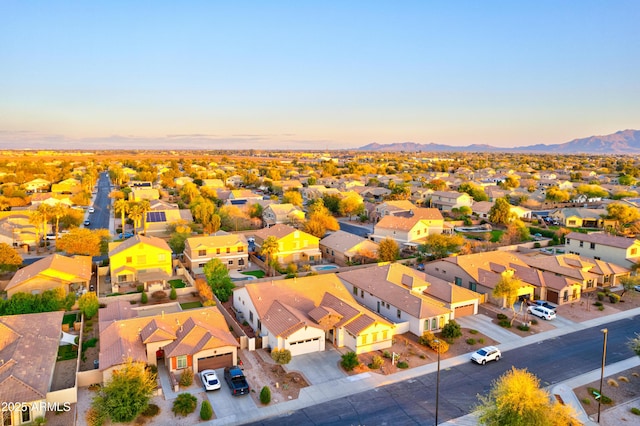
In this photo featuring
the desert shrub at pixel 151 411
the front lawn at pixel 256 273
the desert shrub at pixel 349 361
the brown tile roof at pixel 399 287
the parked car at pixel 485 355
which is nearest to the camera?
the desert shrub at pixel 151 411

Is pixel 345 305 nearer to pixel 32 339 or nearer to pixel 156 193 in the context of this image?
pixel 32 339

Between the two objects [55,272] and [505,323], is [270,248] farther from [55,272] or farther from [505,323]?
[505,323]

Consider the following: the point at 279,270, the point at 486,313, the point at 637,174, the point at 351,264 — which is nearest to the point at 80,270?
the point at 279,270

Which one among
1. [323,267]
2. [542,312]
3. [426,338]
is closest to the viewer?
[426,338]

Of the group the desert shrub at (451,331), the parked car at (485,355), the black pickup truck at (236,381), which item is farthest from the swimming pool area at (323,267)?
the black pickup truck at (236,381)

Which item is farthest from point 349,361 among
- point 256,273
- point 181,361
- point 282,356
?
point 256,273

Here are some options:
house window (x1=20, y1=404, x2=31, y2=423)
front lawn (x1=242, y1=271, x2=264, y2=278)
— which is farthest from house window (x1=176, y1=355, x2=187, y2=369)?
front lawn (x1=242, y1=271, x2=264, y2=278)

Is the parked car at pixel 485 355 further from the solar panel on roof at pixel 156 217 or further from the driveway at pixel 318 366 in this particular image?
the solar panel on roof at pixel 156 217
